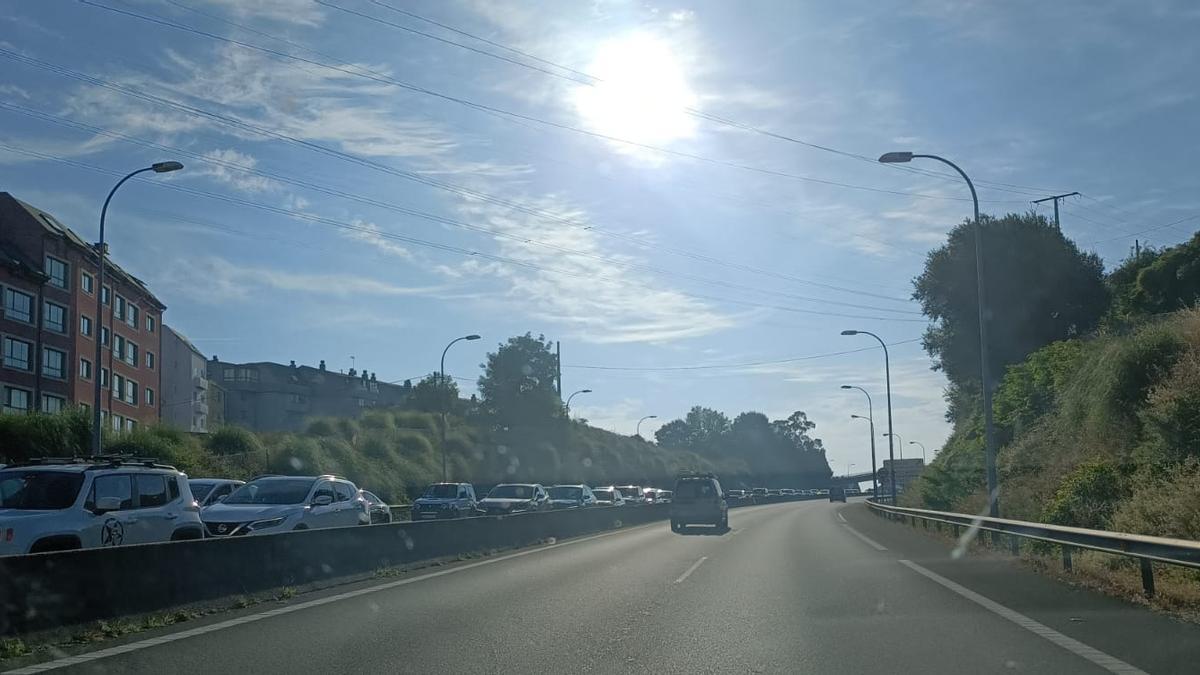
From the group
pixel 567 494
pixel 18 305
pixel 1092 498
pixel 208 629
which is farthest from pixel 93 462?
pixel 18 305

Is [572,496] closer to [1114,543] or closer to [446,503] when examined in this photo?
[446,503]

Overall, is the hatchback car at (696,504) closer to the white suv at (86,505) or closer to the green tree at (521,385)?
the white suv at (86,505)

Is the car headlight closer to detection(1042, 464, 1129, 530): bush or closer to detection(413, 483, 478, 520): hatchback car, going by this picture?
detection(1042, 464, 1129, 530): bush

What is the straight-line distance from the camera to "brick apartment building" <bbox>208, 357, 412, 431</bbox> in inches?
4547

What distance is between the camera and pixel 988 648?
31.6 ft

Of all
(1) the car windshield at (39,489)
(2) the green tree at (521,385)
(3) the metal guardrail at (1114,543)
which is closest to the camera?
(3) the metal guardrail at (1114,543)

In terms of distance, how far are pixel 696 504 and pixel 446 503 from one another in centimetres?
900

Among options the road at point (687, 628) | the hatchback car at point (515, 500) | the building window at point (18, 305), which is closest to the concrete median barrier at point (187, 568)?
the road at point (687, 628)

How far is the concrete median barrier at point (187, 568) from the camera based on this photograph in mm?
9711

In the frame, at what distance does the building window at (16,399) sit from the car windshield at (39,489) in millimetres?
44067

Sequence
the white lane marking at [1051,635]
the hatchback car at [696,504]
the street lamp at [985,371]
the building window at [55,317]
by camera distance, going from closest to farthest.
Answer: the white lane marking at [1051,635], the street lamp at [985,371], the hatchback car at [696,504], the building window at [55,317]

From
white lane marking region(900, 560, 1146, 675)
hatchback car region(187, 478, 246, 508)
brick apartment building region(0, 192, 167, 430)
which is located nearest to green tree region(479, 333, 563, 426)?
brick apartment building region(0, 192, 167, 430)

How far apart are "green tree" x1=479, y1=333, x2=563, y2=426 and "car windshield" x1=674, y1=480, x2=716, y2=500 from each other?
55870 mm

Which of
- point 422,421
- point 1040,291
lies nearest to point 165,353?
point 422,421
